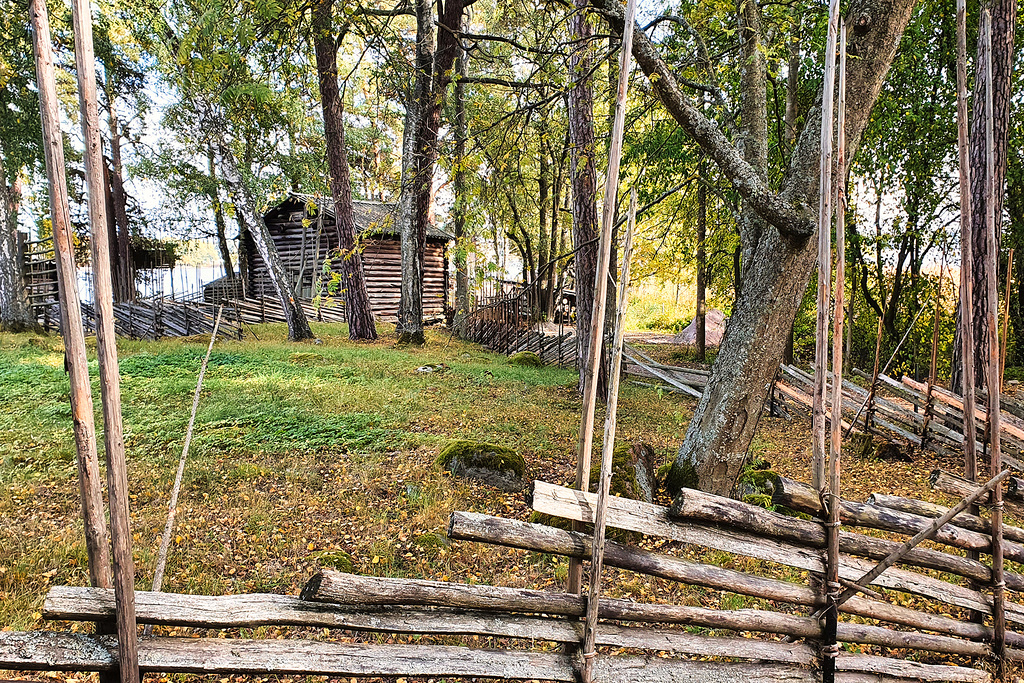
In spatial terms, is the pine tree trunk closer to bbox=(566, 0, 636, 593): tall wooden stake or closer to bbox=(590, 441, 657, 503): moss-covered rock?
bbox=(590, 441, 657, 503): moss-covered rock

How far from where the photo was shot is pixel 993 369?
2514mm

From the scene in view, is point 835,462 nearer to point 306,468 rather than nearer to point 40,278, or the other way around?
point 306,468

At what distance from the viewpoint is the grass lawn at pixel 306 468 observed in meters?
3.40

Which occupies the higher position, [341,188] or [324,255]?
[341,188]

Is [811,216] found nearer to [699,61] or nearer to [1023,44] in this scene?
[699,61]

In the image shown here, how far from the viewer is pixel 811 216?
12.1 ft

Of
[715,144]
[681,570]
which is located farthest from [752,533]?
[715,144]

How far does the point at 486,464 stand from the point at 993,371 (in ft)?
11.2

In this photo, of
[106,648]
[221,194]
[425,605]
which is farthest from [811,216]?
[221,194]

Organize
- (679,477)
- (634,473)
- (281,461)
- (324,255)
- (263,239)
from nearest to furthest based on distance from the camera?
(679,477) < (634,473) < (281,461) < (263,239) < (324,255)

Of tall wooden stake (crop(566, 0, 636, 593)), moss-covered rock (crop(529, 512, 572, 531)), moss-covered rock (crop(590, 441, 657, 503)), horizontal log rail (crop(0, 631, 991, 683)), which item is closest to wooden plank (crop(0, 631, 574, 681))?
horizontal log rail (crop(0, 631, 991, 683))

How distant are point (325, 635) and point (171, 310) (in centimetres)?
1309

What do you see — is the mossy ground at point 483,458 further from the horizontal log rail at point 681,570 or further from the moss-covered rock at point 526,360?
the moss-covered rock at point 526,360

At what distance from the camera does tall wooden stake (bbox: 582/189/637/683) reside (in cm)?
192
